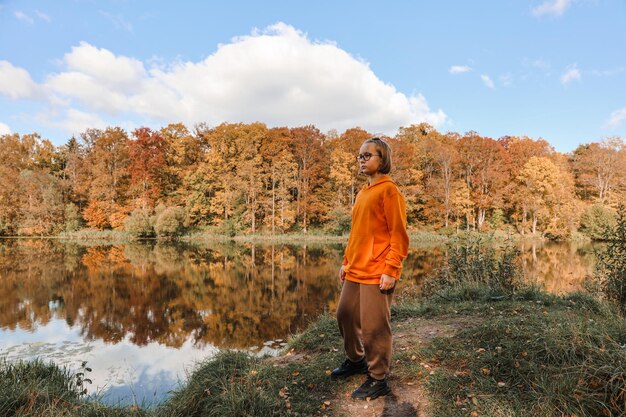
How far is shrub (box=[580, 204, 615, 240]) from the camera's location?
1034 inches

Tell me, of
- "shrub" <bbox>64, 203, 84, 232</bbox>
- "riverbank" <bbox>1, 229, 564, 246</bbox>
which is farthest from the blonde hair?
"shrub" <bbox>64, 203, 84, 232</bbox>

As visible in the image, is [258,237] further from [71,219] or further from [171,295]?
[171,295]

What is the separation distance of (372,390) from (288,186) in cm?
2695

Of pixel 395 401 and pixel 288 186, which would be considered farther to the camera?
pixel 288 186

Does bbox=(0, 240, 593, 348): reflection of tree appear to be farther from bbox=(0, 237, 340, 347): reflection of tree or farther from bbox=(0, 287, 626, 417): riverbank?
bbox=(0, 287, 626, 417): riverbank

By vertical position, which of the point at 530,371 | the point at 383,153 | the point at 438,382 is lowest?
the point at 438,382

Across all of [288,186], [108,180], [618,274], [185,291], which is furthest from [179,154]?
[618,274]

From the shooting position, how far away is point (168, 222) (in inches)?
1067

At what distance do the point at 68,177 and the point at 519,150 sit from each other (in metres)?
44.1

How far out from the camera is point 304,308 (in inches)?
340

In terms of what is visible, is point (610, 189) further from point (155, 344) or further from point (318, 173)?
point (155, 344)

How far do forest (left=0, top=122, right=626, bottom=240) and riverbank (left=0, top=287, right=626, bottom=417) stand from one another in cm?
2392

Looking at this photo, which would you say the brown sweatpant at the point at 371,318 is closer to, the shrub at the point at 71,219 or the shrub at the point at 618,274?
the shrub at the point at 618,274

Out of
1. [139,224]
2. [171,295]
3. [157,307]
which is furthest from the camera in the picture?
[139,224]
